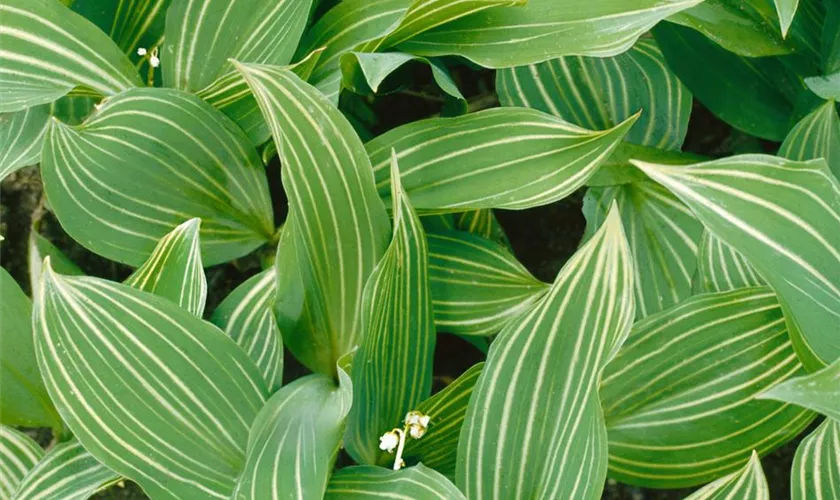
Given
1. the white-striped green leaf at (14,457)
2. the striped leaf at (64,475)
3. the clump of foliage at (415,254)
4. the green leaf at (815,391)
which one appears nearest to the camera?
the green leaf at (815,391)

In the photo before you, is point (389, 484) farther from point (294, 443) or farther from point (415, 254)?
point (415, 254)

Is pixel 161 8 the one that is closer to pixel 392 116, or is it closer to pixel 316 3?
pixel 316 3

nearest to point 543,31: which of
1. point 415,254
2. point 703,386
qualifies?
point 415,254

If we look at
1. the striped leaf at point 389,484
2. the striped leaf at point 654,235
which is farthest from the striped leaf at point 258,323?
the striped leaf at point 654,235

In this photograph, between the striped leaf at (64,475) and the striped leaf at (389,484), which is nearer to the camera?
the striped leaf at (389,484)

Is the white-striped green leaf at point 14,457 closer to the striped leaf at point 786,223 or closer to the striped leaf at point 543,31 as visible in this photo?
the striped leaf at point 543,31

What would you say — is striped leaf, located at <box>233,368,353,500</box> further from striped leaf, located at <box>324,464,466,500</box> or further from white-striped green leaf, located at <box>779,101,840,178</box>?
white-striped green leaf, located at <box>779,101,840,178</box>

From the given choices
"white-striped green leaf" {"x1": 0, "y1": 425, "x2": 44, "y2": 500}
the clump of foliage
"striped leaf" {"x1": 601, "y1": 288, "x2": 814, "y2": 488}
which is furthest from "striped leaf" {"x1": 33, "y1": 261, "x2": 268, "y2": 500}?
"striped leaf" {"x1": 601, "y1": 288, "x2": 814, "y2": 488}
